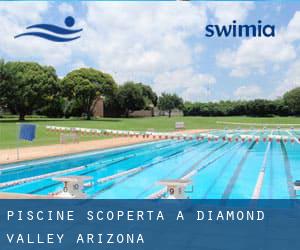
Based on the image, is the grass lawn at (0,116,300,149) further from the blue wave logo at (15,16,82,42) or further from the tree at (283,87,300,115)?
the tree at (283,87,300,115)

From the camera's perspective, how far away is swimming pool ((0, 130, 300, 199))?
8805 millimetres

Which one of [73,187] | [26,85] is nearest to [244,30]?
[73,187]

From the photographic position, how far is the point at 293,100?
56.7 metres

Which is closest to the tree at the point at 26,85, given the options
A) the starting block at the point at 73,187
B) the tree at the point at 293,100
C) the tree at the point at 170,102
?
the tree at the point at 170,102

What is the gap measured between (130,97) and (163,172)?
44993mm

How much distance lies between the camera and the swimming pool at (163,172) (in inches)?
347

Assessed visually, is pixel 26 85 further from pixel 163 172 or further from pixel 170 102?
pixel 163 172

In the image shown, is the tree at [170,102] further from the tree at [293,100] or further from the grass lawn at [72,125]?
the grass lawn at [72,125]

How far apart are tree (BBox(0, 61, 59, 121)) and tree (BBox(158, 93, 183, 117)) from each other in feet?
90.5

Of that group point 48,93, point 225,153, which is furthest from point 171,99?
point 225,153

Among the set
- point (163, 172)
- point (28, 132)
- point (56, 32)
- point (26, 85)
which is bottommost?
point (163, 172)

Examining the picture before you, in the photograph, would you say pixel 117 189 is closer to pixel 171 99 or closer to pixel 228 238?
pixel 228 238

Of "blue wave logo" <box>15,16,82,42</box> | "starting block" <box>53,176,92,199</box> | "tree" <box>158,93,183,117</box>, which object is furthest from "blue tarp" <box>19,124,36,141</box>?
"tree" <box>158,93,183,117</box>

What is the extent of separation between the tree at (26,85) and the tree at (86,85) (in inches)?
64.9
